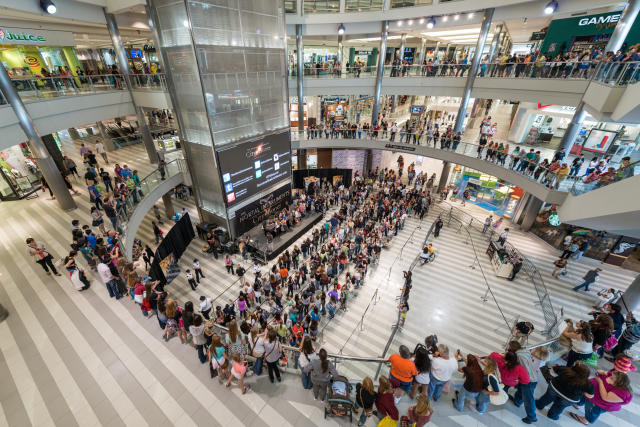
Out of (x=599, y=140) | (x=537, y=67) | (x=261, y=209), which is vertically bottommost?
(x=261, y=209)

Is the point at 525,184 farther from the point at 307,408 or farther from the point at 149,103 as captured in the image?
the point at 149,103

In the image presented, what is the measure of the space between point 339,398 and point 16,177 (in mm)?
16042

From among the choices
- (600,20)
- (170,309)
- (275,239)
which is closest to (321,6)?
(600,20)

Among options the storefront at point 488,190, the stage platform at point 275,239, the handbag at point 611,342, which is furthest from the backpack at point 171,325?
the storefront at point 488,190

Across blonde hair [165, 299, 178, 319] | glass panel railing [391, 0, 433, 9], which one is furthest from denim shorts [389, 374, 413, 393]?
glass panel railing [391, 0, 433, 9]

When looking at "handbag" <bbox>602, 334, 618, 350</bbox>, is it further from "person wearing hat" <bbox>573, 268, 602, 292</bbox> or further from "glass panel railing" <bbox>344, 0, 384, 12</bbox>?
"glass panel railing" <bbox>344, 0, 384, 12</bbox>

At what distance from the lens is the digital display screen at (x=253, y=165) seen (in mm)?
12823

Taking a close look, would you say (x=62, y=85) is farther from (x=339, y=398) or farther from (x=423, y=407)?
(x=423, y=407)

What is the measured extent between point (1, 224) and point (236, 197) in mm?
8445

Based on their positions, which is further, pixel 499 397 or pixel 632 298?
pixel 632 298

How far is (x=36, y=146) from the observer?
961cm

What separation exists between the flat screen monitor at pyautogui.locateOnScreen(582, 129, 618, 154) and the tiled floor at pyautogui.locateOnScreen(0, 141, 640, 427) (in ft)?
22.9

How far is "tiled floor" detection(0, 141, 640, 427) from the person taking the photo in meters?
4.62

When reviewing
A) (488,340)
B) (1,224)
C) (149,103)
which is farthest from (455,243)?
(1,224)
